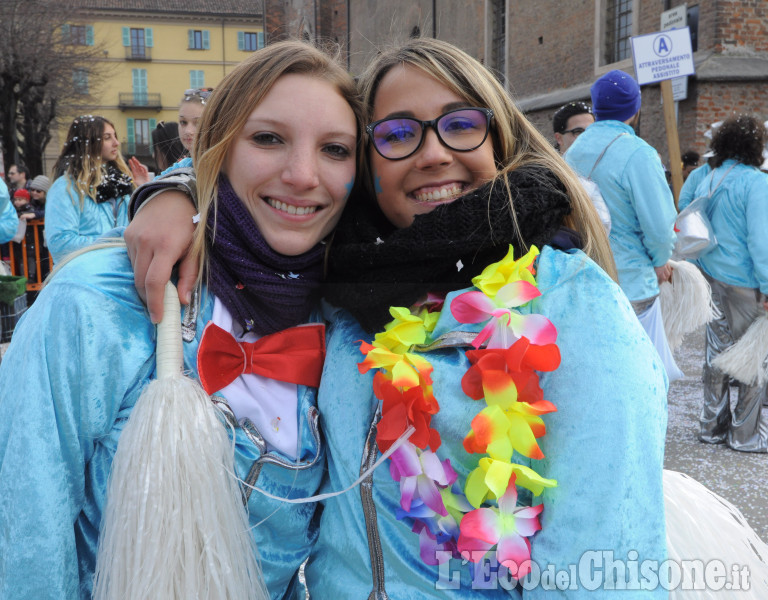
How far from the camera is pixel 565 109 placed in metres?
5.33

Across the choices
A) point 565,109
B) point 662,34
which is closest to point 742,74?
point 662,34

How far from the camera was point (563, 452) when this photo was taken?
1.22 metres

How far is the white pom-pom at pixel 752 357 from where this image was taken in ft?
14.1

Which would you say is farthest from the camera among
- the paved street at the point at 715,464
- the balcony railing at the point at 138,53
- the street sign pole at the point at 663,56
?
the balcony railing at the point at 138,53

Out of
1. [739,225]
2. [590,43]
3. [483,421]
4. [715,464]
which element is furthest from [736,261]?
[590,43]

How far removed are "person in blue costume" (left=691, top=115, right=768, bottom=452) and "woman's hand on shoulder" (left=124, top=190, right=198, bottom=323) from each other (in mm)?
3882

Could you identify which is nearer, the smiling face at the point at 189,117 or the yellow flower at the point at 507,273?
the yellow flower at the point at 507,273

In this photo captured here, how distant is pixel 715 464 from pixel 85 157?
182 inches

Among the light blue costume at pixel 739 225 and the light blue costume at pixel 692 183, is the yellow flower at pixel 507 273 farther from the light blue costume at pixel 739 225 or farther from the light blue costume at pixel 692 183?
the light blue costume at pixel 692 183

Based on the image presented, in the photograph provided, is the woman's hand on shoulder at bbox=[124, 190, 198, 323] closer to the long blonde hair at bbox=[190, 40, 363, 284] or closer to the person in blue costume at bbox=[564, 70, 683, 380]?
the long blonde hair at bbox=[190, 40, 363, 284]

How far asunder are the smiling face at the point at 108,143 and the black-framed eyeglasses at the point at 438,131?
12.0 feet

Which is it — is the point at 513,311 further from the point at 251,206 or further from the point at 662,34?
the point at 662,34

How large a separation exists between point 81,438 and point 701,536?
1381mm

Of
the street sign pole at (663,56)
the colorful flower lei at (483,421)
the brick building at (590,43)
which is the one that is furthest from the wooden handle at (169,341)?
the street sign pole at (663,56)
